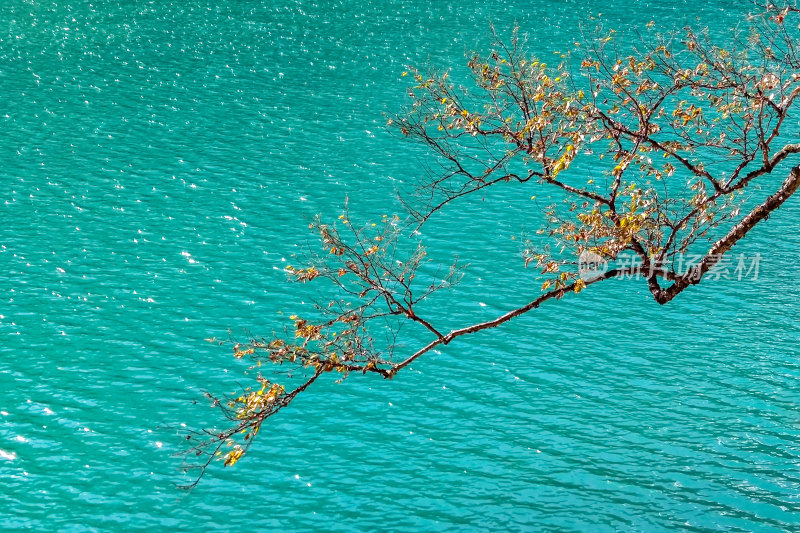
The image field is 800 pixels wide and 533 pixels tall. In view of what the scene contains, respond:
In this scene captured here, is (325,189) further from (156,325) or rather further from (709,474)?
(709,474)

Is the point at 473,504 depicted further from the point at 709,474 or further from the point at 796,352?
the point at 796,352

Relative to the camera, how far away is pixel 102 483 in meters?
18.1

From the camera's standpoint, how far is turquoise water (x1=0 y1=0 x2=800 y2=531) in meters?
17.8

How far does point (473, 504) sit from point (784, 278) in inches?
557

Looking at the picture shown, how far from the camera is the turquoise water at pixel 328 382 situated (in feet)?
58.3

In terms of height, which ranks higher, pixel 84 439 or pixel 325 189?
pixel 325 189

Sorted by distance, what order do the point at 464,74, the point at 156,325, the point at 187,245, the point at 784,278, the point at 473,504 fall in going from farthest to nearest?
the point at 464,74 → the point at 187,245 → the point at 784,278 → the point at 156,325 → the point at 473,504

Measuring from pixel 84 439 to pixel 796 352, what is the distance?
57.3 ft

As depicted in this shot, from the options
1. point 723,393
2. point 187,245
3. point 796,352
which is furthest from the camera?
point 187,245

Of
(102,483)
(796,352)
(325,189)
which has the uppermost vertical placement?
(325,189)

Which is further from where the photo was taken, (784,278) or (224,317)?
(784,278)

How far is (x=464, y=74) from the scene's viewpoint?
4731 centimetres

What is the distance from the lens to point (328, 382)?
22.2 metres

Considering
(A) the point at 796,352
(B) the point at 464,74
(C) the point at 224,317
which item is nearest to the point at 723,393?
(A) the point at 796,352
